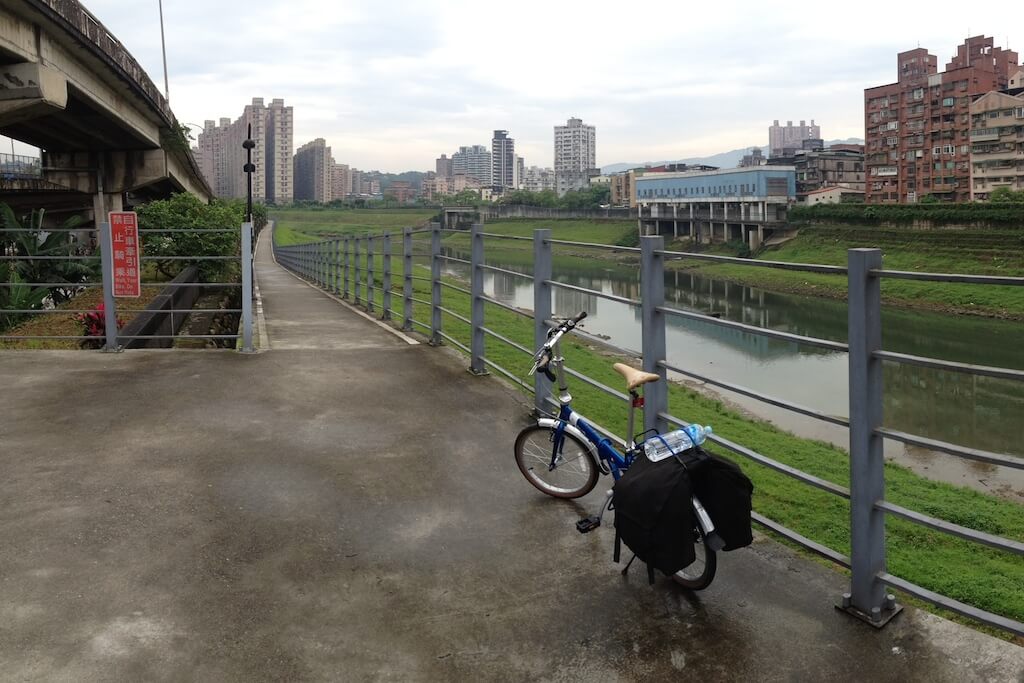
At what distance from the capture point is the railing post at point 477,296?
23.1ft

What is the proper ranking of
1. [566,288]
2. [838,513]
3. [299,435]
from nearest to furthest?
[566,288], [299,435], [838,513]

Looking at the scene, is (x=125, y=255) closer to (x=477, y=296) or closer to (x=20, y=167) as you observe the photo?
(x=477, y=296)

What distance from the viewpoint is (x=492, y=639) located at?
2936mm

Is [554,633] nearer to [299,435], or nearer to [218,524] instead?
[218,524]

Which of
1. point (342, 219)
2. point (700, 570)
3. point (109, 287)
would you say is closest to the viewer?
point (700, 570)

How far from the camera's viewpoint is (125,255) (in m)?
8.47

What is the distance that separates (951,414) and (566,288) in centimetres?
1505

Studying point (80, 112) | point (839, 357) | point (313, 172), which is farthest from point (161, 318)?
point (313, 172)

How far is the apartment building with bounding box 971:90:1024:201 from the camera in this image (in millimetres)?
61250

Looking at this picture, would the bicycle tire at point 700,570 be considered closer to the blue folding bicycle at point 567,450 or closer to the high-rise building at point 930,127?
the blue folding bicycle at point 567,450

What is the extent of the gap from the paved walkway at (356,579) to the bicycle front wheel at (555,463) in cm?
10

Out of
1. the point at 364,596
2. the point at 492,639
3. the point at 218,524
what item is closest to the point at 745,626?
the point at 492,639

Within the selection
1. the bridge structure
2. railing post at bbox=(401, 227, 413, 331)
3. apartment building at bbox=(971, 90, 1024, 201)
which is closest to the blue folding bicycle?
railing post at bbox=(401, 227, 413, 331)

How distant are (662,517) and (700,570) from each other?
51 centimetres
